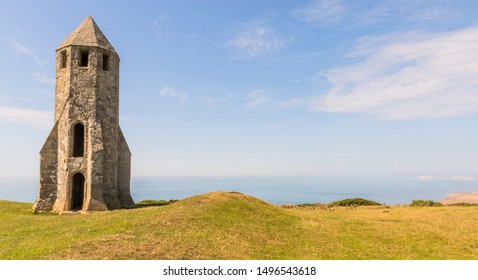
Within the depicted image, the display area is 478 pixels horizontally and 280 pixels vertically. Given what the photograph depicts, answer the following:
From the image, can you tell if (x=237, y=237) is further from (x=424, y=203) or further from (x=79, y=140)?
(x=424, y=203)

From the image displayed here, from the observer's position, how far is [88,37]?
36.2 m

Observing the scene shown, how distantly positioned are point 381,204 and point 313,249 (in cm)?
2828

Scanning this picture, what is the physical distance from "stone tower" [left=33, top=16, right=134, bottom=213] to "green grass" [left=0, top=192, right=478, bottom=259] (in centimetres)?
854

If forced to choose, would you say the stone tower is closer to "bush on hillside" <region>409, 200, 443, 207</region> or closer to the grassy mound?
the grassy mound

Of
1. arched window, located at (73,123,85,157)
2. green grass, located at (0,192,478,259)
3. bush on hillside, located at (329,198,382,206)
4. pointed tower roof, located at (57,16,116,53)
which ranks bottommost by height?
bush on hillside, located at (329,198,382,206)

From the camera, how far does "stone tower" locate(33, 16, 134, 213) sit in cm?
3378

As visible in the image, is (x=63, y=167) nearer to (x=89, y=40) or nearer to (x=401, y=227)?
(x=89, y=40)

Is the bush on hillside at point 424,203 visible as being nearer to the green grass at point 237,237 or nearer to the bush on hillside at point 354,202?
the bush on hillside at point 354,202

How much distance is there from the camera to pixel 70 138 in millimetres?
34531

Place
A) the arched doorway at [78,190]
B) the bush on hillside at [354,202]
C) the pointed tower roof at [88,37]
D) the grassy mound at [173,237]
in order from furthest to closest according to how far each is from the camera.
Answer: the bush on hillside at [354,202], the arched doorway at [78,190], the pointed tower roof at [88,37], the grassy mound at [173,237]

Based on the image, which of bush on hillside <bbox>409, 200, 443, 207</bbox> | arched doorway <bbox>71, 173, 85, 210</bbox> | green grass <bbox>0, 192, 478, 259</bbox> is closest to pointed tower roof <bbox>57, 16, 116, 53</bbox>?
arched doorway <bbox>71, 173, 85, 210</bbox>

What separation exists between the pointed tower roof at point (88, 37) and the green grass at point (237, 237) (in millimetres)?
18742

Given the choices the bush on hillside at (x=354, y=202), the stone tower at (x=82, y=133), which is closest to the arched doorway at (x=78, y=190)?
the stone tower at (x=82, y=133)

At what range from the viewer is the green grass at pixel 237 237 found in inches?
575
